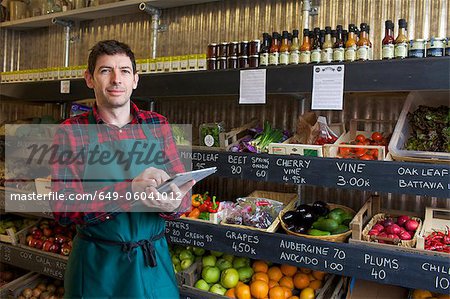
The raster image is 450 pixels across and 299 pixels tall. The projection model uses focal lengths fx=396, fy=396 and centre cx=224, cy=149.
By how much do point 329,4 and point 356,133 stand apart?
91 centimetres

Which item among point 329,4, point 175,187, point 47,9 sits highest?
point 47,9

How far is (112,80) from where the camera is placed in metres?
1.66

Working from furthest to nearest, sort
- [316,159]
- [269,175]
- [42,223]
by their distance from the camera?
[42,223] → [269,175] → [316,159]

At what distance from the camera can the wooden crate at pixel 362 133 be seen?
191cm

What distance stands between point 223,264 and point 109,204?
108cm

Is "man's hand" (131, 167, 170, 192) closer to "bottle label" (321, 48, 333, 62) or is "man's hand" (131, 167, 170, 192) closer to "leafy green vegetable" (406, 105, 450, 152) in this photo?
"bottle label" (321, 48, 333, 62)

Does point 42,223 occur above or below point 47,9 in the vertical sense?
below

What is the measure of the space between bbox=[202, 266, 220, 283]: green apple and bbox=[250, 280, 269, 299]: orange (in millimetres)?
229

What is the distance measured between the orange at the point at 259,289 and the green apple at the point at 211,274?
23 cm

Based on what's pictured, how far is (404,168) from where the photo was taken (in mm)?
1747

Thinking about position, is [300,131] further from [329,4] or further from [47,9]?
[47,9]

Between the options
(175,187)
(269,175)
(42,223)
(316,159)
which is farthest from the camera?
(42,223)

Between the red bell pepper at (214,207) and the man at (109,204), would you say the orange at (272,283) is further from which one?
the man at (109,204)

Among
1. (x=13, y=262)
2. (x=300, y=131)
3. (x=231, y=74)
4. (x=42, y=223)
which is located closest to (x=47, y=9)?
(x=42, y=223)
